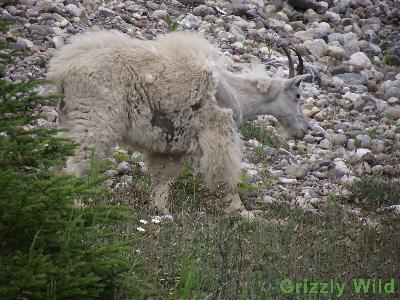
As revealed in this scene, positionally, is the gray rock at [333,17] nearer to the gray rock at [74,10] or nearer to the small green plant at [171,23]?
the small green plant at [171,23]

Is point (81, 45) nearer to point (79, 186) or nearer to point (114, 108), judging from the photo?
point (114, 108)

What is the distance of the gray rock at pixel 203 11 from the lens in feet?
52.2

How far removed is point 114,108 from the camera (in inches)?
298

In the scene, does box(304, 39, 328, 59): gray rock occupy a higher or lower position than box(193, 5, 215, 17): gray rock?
lower

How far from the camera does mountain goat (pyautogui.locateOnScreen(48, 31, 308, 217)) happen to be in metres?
7.50

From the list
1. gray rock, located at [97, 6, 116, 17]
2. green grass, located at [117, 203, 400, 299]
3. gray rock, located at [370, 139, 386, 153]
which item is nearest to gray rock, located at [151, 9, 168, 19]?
gray rock, located at [97, 6, 116, 17]

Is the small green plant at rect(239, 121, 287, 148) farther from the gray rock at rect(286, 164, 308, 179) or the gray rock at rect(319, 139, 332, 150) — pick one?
the gray rock at rect(286, 164, 308, 179)

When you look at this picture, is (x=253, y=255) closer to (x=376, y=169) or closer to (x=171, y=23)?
(x=376, y=169)

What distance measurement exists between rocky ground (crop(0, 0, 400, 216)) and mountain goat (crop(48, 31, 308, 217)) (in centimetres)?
87

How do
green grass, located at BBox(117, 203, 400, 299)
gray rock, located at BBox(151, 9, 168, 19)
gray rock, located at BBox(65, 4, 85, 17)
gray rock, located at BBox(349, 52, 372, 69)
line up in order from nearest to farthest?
green grass, located at BBox(117, 203, 400, 299), gray rock, located at BBox(65, 4, 85, 17), gray rock, located at BBox(151, 9, 168, 19), gray rock, located at BBox(349, 52, 372, 69)

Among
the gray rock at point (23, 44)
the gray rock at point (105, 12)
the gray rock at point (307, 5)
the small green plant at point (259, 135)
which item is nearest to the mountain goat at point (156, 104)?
the small green plant at point (259, 135)

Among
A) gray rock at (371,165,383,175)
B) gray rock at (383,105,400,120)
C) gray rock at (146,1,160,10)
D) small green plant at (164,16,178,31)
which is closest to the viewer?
gray rock at (371,165,383,175)

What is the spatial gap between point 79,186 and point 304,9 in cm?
1479

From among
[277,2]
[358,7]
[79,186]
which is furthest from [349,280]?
[358,7]
